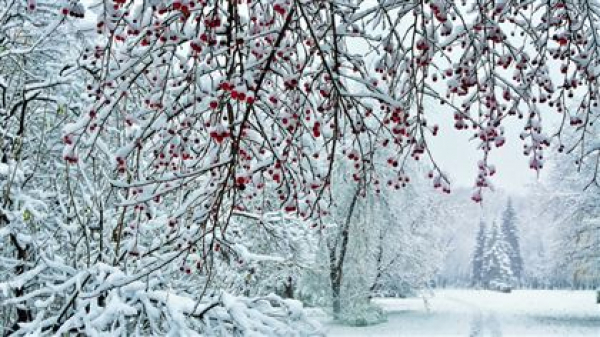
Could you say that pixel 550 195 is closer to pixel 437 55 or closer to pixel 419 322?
pixel 419 322

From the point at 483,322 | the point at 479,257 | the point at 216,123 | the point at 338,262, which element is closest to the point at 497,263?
the point at 479,257

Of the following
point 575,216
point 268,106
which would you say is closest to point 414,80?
point 268,106

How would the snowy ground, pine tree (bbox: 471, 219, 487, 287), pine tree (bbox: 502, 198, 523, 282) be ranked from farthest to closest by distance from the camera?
1. pine tree (bbox: 502, 198, 523, 282)
2. pine tree (bbox: 471, 219, 487, 287)
3. the snowy ground

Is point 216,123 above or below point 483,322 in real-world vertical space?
above

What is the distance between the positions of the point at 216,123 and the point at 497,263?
51101 mm

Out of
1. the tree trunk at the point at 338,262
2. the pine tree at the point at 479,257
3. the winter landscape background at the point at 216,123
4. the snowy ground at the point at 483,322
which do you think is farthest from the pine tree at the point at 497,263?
the winter landscape background at the point at 216,123

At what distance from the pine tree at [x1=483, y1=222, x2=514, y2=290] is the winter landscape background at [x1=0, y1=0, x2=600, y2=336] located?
40374mm

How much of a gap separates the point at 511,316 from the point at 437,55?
907 inches

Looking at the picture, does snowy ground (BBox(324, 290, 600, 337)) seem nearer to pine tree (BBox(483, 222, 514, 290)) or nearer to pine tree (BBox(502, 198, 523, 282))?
pine tree (BBox(483, 222, 514, 290))

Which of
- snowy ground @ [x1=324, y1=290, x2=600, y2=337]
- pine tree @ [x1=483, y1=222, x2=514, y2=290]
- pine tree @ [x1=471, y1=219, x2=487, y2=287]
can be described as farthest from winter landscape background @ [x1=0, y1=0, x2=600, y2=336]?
pine tree @ [x1=471, y1=219, x2=487, y2=287]

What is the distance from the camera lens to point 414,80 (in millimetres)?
2746

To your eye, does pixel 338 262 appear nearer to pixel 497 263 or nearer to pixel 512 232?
pixel 497 263

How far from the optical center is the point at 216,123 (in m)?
2.41

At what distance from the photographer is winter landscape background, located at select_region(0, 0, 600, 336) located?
7.71 feet
